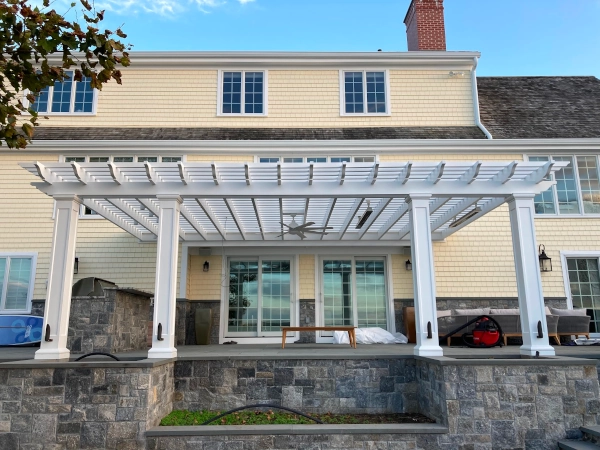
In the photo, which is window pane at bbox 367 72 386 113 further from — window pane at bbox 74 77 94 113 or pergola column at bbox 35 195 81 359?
pergola column at bbox 35 195 81 359

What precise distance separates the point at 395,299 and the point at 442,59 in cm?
621

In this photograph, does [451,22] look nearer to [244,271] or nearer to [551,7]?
[551,7]

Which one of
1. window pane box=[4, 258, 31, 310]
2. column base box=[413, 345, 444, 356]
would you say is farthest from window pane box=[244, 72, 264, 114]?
column base box=[413, 345, 444, 356]

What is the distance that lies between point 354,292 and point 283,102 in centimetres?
501

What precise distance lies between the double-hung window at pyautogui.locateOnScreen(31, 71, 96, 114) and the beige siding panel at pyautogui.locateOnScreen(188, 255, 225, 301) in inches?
182

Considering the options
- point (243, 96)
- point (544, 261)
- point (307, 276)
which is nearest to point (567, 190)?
point (544, 261)

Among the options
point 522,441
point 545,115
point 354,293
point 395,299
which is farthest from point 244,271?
point 545,115

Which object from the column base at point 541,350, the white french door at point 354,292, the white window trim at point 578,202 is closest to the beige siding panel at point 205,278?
the white french door at point 354,292

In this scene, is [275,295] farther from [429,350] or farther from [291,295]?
[429,350]

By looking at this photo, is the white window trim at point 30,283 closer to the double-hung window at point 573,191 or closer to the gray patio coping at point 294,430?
the gray patio coping at point 294,430

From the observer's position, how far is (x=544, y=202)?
37.0 feet

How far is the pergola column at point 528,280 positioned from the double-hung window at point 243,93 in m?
6.93

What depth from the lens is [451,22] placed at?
1321 cm

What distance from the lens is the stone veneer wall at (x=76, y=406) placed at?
17.8 feet
